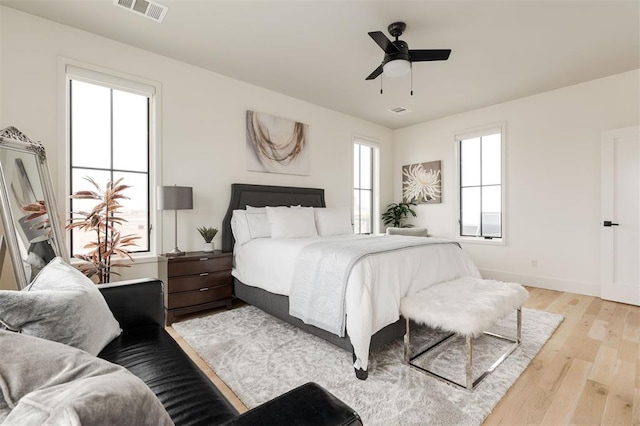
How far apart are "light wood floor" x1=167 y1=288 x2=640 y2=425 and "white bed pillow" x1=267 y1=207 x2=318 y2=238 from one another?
1.49 meters

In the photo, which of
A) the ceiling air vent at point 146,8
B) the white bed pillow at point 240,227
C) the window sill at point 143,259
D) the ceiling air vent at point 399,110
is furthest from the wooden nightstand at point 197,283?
the ceiling air vent at point 399,110

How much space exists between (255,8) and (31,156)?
2.17m

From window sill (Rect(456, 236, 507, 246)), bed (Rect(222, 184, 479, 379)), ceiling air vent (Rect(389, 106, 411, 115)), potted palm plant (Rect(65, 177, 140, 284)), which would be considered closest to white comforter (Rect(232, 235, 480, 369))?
bed (Rect(222, 184, 479, 379))

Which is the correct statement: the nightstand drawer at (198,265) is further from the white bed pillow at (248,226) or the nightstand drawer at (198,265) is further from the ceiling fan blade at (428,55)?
the ceiling fan blade at (428,55)

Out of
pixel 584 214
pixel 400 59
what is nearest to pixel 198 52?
pixel 400 59

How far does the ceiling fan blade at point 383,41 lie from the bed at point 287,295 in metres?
1.79

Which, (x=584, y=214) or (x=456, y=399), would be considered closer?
(x=456, y=399)

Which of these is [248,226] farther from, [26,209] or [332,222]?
[26,209]

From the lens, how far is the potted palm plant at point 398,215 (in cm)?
598

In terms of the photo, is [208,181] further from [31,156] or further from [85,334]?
[85,334]

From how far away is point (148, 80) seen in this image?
10.8 ft

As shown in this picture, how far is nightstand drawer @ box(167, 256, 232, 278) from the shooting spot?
3031 millimetres

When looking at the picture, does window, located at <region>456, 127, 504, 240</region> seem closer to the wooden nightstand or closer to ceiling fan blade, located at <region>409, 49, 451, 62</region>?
ceiling fan blade, located at <region>409, 49, 451, 62</region>

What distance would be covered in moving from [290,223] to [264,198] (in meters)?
0.75
